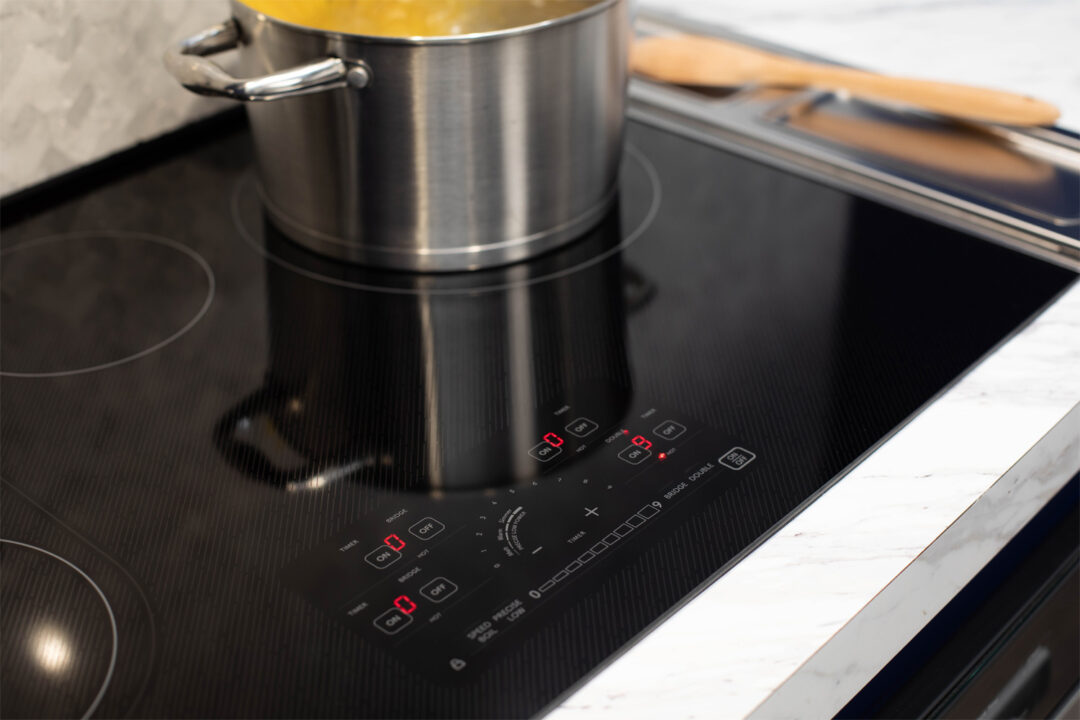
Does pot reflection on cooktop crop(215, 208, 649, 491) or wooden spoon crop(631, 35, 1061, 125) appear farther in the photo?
wooden spoon crop(631, 35, 1061, 125)

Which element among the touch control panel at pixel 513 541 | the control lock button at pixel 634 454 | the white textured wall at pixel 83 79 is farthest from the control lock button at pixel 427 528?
the white textured wall at pixel 83 79

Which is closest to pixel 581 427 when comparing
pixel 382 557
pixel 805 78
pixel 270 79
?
pixel 382 557

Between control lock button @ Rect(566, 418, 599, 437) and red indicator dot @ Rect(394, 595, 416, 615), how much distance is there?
15cm

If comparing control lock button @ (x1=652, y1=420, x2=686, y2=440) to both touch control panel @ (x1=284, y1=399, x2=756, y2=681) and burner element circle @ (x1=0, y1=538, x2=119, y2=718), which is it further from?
burner element circle @ (x1=0, y1=538, x2=119, y2=718)

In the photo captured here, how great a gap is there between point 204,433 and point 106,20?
390 mm

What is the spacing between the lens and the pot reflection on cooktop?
0.59 m

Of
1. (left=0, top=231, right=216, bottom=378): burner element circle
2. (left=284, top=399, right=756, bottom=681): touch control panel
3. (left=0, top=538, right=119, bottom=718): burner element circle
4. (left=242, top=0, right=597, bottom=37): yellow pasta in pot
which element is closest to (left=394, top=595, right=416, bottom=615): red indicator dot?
(left=284, top=399, right=756, bottom=681): touch control panel

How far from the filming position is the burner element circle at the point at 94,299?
68 cm

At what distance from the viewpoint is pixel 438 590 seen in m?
0.50

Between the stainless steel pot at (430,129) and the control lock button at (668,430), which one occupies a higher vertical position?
the stainless steel pot at (430,129)

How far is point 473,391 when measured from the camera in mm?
640

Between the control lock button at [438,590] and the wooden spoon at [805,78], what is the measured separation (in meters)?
0.54

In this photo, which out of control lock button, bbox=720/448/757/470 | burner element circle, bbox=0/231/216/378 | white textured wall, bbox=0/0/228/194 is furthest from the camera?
white textured wall, bbox=0/0/228/194

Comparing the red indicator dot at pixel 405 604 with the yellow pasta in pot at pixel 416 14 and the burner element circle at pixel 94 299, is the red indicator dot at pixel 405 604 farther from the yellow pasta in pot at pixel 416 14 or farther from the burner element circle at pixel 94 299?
the yellow pasta in pot at pixel 416 14
